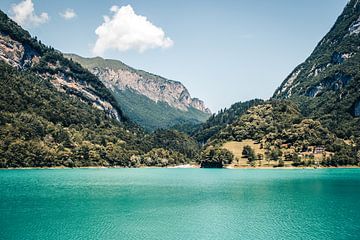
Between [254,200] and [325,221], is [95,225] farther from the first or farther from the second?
[254,200]

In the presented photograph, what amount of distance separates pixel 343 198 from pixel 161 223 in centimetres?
5159

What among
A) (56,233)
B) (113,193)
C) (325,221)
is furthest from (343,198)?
(56,233)

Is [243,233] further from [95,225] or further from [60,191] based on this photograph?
[60,191]

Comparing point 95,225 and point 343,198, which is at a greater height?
point 343,198

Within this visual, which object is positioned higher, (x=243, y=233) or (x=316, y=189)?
(x=316, y=189)

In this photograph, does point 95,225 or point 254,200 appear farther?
point 254,200

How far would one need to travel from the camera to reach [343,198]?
3826 inches

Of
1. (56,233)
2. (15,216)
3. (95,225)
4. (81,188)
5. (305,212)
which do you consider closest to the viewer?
(56,233)

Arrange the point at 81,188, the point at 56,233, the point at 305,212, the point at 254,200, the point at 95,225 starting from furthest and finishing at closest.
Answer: the point at 81,188, the point at 254,200, the point at 305,212, the point at 95,225, the point at 56,233

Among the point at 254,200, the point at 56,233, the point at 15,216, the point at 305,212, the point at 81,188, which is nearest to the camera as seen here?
the point at 56,233

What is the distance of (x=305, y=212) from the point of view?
78188 mm

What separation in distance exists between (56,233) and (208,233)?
22.4m

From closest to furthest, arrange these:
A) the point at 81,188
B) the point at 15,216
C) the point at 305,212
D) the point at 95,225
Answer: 1. the point at 95,225
2. the point at 15,216
3. the point at 305,212
4. the point at 81,188

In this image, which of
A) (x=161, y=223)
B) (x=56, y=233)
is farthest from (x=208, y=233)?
(x=56, y=233)
